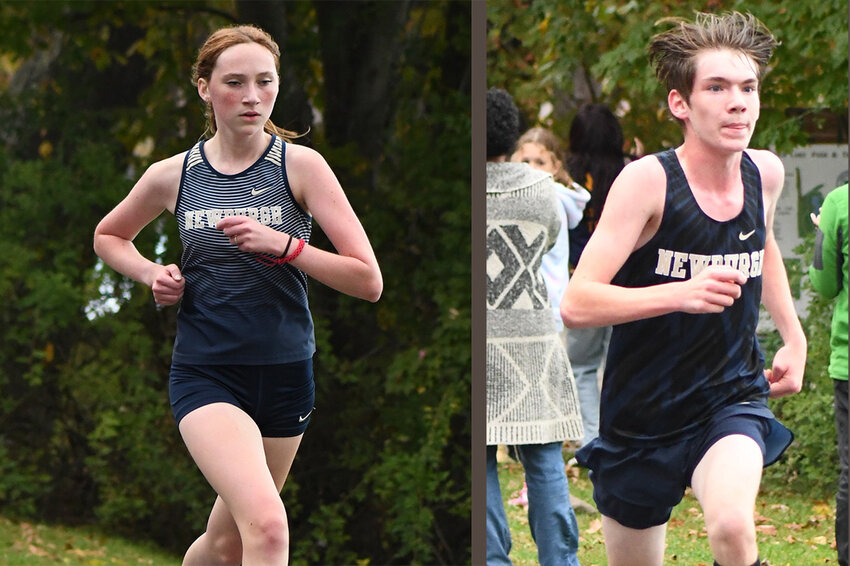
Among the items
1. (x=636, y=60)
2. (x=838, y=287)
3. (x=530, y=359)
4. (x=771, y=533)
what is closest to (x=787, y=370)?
(x=838, y=287)

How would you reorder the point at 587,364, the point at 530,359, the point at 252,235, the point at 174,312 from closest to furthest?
the point at 252,235, the point at 530,359, the point at 587,364, the point at 174,312

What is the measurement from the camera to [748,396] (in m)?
3.55

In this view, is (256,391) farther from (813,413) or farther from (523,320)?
(813,413)

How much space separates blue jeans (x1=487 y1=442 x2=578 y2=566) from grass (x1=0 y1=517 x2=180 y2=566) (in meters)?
2.65

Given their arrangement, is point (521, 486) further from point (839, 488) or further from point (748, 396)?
point (748, 396)

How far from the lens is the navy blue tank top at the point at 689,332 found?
11.6ft

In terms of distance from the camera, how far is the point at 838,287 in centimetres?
445

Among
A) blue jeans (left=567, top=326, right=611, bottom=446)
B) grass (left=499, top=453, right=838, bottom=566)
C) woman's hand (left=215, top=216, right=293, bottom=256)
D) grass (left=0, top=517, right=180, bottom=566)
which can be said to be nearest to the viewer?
woman's hand (left=215, top=216, right=293, bottom=256)

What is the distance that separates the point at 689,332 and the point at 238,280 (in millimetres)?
1249

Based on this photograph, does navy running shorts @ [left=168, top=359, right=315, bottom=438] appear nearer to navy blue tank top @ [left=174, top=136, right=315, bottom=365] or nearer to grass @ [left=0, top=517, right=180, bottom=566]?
navy blue tank top @ [left=174, top=136, right=315, bottom=365]

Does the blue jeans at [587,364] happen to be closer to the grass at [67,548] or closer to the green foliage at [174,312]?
the green foliage at [174,312]

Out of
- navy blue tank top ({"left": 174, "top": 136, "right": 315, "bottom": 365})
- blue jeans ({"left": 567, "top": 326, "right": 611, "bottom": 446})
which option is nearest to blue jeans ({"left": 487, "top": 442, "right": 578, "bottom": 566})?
blue jeans ({"left": 567, "top": 326, "right": 611, "bottom": 446})

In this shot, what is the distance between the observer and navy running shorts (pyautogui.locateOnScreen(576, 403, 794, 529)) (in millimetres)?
3475

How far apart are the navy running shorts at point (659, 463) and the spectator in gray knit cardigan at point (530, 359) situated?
2.43 ft
